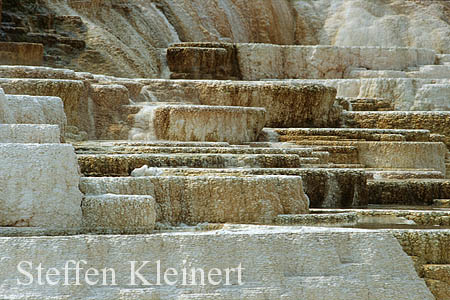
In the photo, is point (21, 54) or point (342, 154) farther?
point (21, 54)

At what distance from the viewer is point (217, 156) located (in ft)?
30.3

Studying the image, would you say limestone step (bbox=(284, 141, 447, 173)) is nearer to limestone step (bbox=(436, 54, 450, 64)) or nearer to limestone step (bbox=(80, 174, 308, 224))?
limestone step (bbox=(80, 174, 308, 224))

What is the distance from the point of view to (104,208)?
23.6 ft

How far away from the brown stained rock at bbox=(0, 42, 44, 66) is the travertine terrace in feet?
0.10

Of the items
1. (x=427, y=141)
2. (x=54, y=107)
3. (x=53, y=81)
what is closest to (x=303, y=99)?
(x=427, y=141)

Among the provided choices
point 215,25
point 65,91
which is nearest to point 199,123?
point 65,91

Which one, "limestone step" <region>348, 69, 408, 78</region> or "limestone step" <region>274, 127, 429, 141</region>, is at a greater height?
"limestone step" <region>348, 69, 408, 78</region>

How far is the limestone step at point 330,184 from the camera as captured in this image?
9.00 meters

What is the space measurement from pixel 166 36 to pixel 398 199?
8.83 metres

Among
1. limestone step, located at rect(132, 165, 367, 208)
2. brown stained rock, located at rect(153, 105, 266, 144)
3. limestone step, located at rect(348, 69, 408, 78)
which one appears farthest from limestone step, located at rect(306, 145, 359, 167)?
limestone step, located at rect(348, 69, 408, 78)

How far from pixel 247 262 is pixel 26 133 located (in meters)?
2.69

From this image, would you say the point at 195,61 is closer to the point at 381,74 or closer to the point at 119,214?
the point at 381,74

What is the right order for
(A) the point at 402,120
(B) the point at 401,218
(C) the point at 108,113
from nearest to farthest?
(B) the point at 401,218, (C) the point at 108,113, (A) the point at 402,120

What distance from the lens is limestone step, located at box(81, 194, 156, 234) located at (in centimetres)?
714
